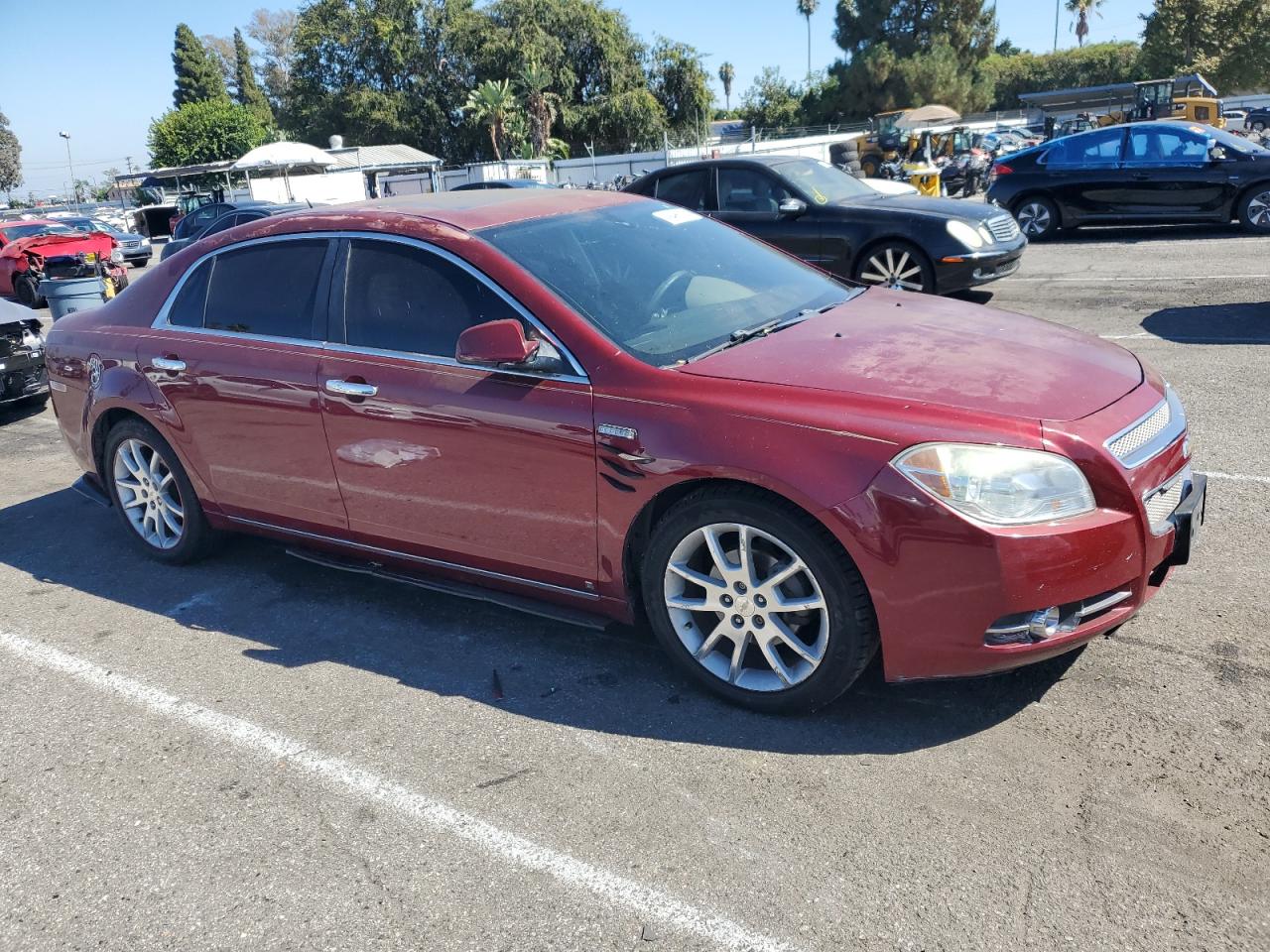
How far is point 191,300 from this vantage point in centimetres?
473

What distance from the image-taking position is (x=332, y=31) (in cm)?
6094

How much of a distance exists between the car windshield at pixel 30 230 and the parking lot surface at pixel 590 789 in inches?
755

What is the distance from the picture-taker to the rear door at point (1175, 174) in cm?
1305

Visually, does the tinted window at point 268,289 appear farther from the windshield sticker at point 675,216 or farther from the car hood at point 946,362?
the car hood at point 946,362

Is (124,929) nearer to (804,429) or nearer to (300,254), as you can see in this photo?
(804,429)

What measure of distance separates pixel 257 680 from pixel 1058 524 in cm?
291

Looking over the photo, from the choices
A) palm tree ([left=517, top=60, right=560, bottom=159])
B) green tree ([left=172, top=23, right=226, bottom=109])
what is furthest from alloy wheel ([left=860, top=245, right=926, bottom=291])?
green tree ([left=172, top=23, right=226, bottom=109])

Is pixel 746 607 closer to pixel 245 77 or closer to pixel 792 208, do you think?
pixel 792 208

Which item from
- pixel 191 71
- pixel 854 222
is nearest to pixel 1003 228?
pixel 854 222

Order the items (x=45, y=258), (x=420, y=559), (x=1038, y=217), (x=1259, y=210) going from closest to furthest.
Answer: (x=420, y=559) → (x=1259, y=210) → (x=1038, y=217) → (x=45, y=258)

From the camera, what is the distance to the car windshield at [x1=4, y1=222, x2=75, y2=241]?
2042 cm

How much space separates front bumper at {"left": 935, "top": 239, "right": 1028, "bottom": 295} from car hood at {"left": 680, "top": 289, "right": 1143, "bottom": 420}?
18.7ft

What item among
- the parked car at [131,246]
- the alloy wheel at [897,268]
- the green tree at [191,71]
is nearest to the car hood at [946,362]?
the alloy wheel at [897,268]

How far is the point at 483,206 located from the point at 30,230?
21.0 m
